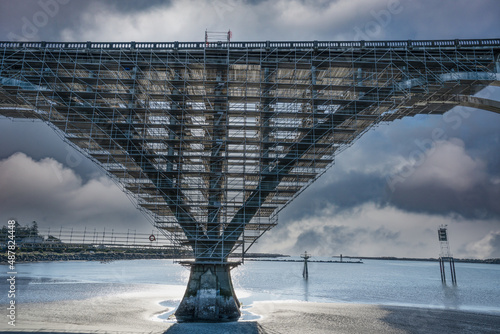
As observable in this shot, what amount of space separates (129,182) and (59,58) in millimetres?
10515

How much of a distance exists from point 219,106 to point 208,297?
13618 millimetres

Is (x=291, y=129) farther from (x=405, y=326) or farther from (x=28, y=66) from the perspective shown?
(x=28, y=66)

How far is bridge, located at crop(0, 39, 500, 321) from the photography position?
2373cm

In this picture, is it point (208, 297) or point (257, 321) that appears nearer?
point (208, 297)

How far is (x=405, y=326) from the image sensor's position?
24.2m

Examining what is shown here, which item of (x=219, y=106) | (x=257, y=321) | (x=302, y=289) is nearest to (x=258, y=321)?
(x=257, y=321)

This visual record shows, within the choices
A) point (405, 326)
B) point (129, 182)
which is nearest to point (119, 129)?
point (129, 182)

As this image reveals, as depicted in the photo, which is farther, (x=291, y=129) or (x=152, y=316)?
(x=152, y=316)

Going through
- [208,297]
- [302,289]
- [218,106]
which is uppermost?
[218,106]

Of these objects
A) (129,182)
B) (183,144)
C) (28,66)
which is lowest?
(129,182)

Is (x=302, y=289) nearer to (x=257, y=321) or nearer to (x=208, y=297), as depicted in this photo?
(x=257, y=321)

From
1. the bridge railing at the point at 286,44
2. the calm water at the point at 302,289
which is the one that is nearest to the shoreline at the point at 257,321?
the calm water at the point at 302,289

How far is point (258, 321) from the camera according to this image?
23859 mm

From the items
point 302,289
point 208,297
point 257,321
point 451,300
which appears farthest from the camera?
point 302,289
